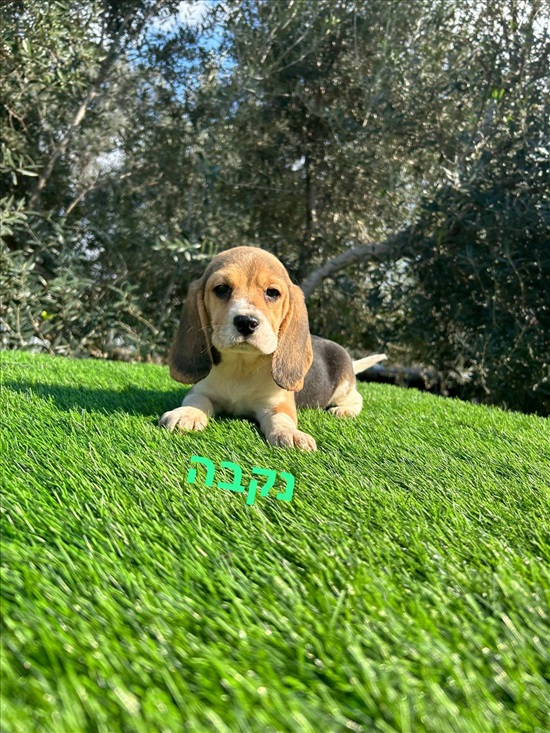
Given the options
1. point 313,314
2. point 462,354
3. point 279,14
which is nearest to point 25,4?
point 279,14

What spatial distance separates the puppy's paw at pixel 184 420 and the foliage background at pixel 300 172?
13.6 feet

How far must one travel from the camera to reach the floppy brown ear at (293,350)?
9.89ft

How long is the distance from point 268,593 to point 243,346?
5.45 feet

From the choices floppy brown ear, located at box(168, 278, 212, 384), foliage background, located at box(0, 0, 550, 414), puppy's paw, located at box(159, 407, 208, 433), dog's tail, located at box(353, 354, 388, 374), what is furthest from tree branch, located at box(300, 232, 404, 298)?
puppy's paw, located at box(159, 407, 208, 433)

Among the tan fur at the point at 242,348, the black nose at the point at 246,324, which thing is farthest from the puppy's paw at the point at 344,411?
the black nose at the point at 246,324

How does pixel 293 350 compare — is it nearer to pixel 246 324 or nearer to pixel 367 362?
pixel 246 324

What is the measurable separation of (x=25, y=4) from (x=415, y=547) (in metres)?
7.12

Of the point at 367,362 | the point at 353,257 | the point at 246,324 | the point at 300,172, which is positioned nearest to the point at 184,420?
the point at 246,324

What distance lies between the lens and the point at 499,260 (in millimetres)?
5844

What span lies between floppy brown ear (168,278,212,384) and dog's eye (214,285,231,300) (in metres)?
0.18

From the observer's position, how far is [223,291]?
294cm

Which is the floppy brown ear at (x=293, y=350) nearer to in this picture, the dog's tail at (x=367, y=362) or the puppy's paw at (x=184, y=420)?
the puppy's paw at (x=184, y=420)

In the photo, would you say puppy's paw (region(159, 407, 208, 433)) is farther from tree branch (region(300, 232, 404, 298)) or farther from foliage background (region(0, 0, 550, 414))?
tree branch (region(300, 232, 404, 298))

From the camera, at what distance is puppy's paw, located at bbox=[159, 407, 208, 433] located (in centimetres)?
275
